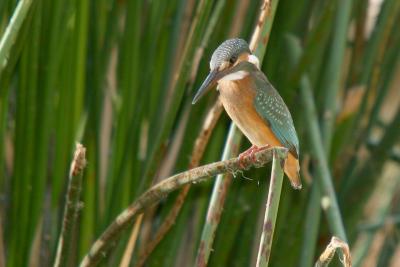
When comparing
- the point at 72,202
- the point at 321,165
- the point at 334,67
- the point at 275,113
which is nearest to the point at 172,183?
the point at 72,202

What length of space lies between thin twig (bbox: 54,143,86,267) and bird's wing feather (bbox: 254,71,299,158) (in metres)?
0.62

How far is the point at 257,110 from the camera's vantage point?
110 inches

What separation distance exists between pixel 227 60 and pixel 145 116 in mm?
600

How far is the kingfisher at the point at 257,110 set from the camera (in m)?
2.71

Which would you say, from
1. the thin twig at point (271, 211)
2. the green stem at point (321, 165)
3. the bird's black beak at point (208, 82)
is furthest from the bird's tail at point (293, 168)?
the thin twig at point (271, 211)

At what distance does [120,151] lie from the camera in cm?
304

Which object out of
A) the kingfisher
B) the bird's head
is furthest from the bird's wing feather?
the bird's head

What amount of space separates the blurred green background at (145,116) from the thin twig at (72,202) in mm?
469

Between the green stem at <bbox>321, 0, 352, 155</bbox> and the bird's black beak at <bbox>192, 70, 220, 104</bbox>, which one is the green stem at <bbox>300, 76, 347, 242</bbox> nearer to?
the green stem at <bbox>321, 0, 352, 155</bbox>

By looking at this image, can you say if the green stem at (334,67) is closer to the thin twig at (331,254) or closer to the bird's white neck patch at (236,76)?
the bird's white neck patch at (236,76)

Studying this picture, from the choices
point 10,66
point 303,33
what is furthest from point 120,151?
point 303,33

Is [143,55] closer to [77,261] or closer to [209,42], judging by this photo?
[209,42]

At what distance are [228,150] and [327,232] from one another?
104 centimetres

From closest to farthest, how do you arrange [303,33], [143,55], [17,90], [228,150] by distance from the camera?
[228,150] → [17,90] → [143,55] → [303,33]
